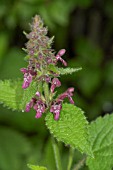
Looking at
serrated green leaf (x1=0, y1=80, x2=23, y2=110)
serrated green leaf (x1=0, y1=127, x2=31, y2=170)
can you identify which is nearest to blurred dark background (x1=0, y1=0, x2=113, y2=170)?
serrated green leaf (x1=0, y1=127, x2=31, y2=170)

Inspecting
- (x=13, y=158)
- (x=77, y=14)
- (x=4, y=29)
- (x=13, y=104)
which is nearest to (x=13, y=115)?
(x=13, y=158)

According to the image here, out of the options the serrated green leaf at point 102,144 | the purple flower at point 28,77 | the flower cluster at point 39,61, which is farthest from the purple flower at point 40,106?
the serrated green leaf at point 102,144

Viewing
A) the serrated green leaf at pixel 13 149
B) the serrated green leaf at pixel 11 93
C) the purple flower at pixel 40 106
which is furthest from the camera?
the serrated green leaf at pixel 13 149

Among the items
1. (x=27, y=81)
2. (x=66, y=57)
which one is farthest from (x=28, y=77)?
(x=66, y=57)

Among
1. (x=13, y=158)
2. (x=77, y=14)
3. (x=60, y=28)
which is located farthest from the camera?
(x=77, y=14)

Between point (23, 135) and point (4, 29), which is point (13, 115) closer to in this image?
point (23, 135)

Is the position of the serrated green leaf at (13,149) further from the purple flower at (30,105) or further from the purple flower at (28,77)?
the purple flower at (28,77)
